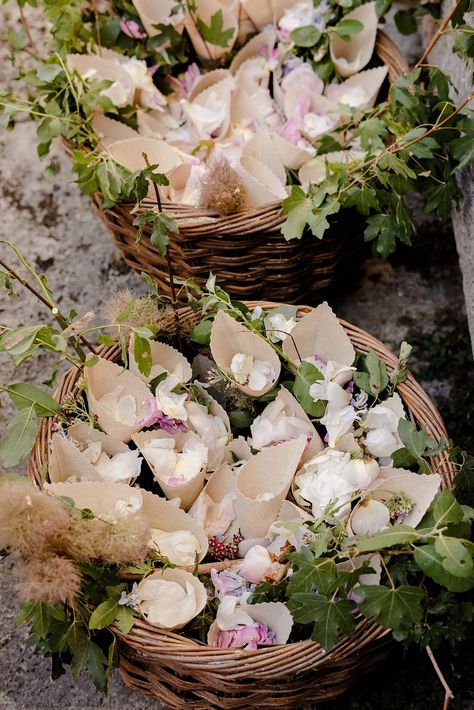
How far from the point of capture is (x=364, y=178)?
5.37 ft

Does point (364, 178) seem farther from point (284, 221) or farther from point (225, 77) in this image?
point (225, 77)

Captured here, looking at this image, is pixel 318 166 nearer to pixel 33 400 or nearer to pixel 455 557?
pixel 33 400

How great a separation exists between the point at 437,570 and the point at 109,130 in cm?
121

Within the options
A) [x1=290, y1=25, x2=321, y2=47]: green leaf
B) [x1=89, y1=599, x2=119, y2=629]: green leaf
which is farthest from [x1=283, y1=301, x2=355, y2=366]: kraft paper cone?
[x1=290, y1=25, x2=321, y2=47]: green leaf

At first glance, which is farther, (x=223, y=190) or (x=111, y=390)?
(x=223, y=190)

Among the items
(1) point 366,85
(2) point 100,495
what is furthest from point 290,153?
(2) point 100,495

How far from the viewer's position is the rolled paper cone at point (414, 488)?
1293mm

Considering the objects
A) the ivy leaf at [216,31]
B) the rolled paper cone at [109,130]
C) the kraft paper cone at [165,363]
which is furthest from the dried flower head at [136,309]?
the ivy leaf at [216,31]

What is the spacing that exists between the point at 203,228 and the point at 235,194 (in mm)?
98

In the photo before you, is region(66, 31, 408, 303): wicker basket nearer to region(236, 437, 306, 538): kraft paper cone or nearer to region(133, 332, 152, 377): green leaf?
region(133, 332, 152, 377): green leaf

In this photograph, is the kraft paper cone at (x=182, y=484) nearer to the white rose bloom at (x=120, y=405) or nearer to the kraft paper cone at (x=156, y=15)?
the white rose bloom at (x=120, y=405)

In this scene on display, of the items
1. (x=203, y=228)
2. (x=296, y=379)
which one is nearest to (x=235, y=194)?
(x=203, y=228)

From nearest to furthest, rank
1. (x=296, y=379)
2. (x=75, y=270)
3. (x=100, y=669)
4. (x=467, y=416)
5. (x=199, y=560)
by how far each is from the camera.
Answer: (x=100, y=669), (x=199, y=560), (x=296, y=379), (x=467, y=416), (x=75, y=270)

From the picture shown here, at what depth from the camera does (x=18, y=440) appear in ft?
4.39
